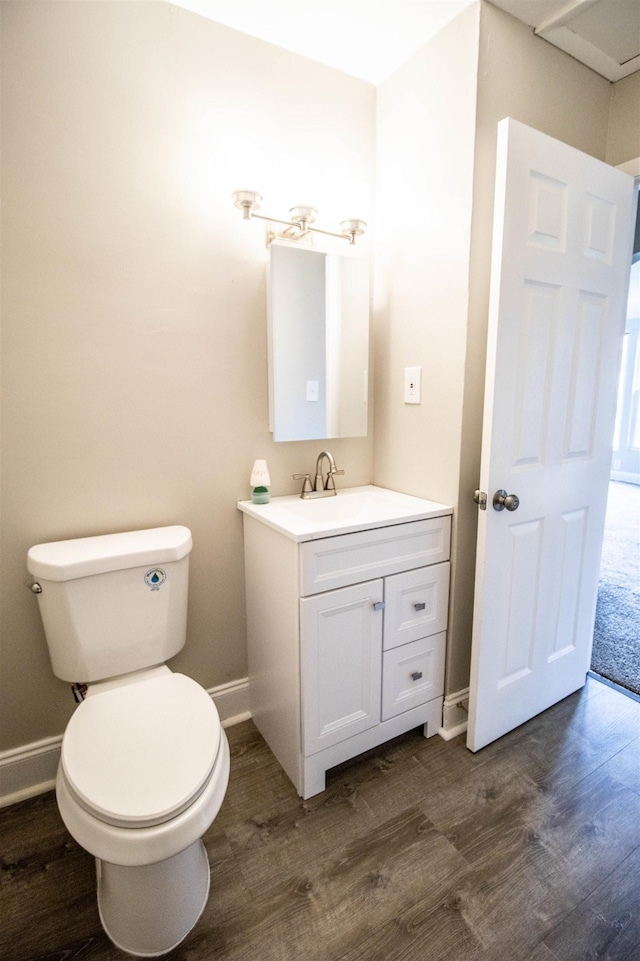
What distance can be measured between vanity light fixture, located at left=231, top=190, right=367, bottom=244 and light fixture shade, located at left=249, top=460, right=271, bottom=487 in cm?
79

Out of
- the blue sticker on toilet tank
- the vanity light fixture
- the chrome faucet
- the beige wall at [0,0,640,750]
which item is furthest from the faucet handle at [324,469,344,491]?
the vanity light fixture

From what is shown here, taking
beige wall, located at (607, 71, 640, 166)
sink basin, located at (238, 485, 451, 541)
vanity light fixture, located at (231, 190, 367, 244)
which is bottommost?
sink basin, located at (238, 485, 451, 541)

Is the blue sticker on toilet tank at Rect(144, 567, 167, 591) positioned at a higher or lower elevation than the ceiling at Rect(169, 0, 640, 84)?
lower

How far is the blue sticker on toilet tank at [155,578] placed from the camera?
1354 millimetres

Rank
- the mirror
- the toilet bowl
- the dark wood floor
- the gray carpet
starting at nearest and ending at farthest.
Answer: the toilet bowl → the dark wood floor → the mirror → the gray carpet

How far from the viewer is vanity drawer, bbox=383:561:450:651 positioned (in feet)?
4.96

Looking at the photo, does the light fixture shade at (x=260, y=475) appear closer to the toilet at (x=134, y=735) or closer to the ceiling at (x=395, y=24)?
the toilet at (x=134, y=735)

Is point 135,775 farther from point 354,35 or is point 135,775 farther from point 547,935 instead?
point 354,35

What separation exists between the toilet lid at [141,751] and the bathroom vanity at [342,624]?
0.34m

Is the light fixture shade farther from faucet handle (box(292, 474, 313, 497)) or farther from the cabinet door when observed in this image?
the cabinet door

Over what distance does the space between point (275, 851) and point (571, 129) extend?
256cm

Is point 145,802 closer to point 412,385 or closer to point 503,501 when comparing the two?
point 503,501

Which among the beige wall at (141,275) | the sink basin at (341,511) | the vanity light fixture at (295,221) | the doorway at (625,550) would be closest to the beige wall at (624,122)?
the doorway at (625,550)

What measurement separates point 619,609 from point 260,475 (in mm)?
2336
